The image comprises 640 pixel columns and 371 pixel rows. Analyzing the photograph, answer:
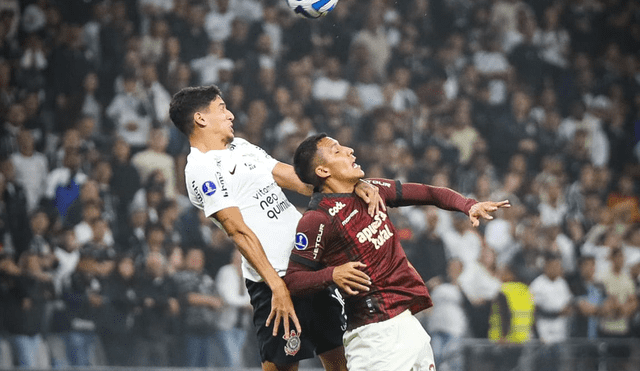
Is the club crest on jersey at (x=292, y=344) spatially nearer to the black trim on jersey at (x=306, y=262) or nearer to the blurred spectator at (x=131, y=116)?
the black trim on jersey at (x=306, y=262)

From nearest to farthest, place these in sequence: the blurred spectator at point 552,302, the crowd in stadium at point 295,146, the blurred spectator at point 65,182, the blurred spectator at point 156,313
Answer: the blurred spectator at point 156,313 < the crowd in stadium at point 295,146 < the blurred spectator at point 552,302 < the blurred spectator at point 65,182

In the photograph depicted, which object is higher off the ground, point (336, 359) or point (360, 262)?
point (360, 262)

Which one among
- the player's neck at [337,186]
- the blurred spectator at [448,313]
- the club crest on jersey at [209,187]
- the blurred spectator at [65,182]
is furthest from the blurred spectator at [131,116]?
the player's neck at [337,186]

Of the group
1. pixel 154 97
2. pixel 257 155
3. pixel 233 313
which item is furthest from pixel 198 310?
pixel 257 155

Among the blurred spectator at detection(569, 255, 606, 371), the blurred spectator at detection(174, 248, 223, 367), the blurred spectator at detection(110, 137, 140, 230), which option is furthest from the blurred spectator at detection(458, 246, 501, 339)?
the blurred spectator at detection(110, 137, 140, 230)

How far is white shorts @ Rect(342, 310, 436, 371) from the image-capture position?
10.3 feet

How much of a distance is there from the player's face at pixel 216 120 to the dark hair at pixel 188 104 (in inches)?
1.1

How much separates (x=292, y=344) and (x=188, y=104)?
3.73ft

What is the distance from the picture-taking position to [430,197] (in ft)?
11.3

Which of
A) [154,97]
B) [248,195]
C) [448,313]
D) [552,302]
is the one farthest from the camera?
[154,97]

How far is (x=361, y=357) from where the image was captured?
3.20 metres

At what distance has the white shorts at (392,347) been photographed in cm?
313

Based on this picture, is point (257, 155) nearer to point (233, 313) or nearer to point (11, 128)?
point (233, 313)

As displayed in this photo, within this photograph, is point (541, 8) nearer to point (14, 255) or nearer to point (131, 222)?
point (131, 222)
